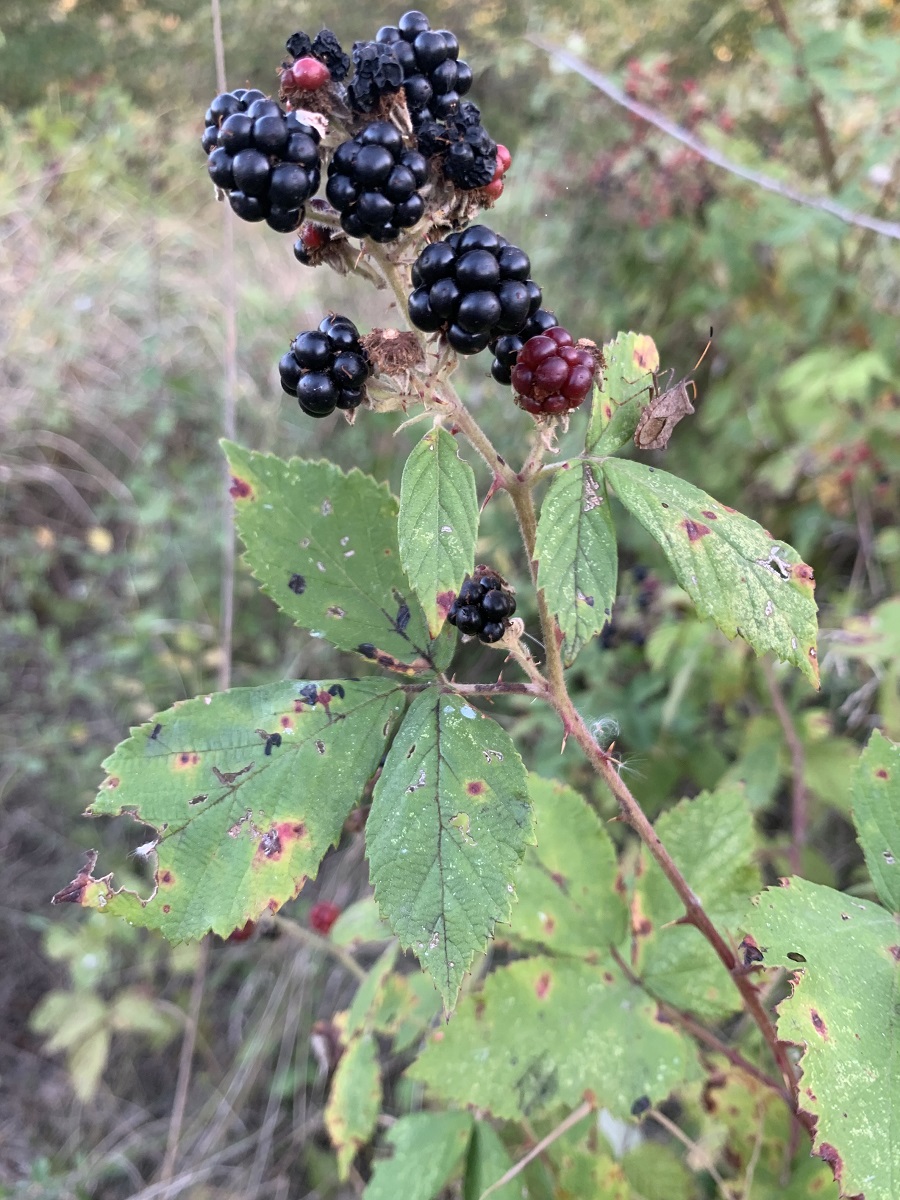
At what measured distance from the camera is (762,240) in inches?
127

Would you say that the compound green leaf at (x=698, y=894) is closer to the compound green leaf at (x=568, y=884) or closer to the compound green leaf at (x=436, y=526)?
the compound green leaf at (x=568, y=884)

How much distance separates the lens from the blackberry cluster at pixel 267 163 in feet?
3.17

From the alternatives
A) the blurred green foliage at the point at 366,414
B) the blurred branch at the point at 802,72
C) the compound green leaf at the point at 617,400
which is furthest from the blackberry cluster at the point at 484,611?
the blurred branch at the point at 802,72

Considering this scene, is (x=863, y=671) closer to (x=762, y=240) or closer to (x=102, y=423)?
(x=762, y=240)

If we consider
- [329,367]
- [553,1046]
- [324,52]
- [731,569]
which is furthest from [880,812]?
[324,52]

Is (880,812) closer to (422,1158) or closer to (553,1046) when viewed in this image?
(553,1046)

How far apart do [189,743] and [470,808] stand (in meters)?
0.46

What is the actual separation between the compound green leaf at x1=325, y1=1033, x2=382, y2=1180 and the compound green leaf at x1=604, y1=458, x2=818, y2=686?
1510 mm

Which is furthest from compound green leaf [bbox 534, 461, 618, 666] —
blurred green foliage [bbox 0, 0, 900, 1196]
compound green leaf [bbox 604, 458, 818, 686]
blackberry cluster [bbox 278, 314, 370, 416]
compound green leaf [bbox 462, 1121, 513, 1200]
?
blurred green foliage [bbox 0, 0, 900, 1196]

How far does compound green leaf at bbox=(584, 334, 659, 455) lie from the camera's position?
1068 mm

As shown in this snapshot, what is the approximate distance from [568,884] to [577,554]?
0.91 m

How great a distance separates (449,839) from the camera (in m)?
1.04

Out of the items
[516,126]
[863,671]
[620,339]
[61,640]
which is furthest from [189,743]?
[516,126]

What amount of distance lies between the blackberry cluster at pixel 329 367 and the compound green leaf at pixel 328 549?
0.23 metres
